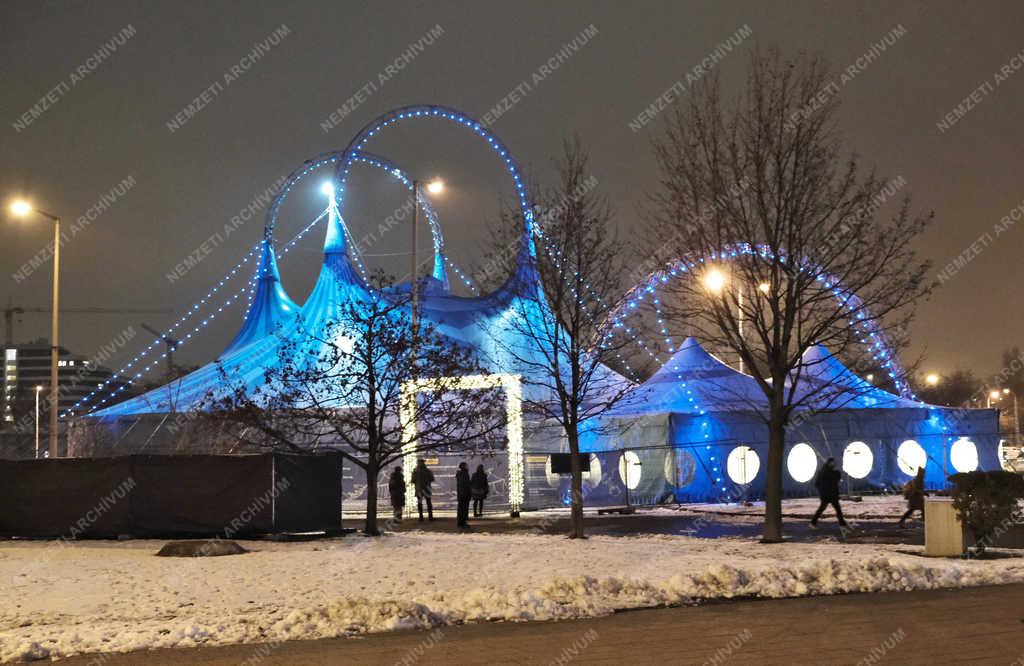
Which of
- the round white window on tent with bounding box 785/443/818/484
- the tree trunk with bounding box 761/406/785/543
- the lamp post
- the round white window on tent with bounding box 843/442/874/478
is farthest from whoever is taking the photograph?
the round white window on tent with bounding box 843/442/874/478

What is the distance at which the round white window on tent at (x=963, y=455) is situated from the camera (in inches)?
1396

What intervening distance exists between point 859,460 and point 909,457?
1772 mm

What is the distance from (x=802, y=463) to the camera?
3297cm

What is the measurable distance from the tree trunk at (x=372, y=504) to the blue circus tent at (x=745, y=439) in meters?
9.92

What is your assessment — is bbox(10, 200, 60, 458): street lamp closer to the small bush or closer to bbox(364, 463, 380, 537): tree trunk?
bbox(364, 463, 380, 537): tree trunk

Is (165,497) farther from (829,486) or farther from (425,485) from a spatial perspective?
(829,486)

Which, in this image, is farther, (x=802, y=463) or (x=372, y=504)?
(x=802, y=463)

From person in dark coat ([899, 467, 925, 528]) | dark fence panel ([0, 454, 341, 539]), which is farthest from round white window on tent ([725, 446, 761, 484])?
dark fence panel ([0, 454, 341, 539])

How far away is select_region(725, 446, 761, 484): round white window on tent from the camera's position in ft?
104

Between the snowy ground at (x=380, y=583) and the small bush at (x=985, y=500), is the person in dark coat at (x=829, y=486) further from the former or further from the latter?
the small bush at (x=985, y=500)

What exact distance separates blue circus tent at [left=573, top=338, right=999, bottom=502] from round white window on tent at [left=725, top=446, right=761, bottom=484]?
28 mm

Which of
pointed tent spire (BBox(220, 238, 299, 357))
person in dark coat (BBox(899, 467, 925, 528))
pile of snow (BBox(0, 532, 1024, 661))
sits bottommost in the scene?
pile of snow (BBox(0, 532, 1024, 661))

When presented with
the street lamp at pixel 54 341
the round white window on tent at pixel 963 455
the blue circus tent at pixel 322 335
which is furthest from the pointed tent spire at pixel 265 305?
the round white window on tent at pixel 963 455

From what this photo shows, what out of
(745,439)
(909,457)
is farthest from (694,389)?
(909,457)
